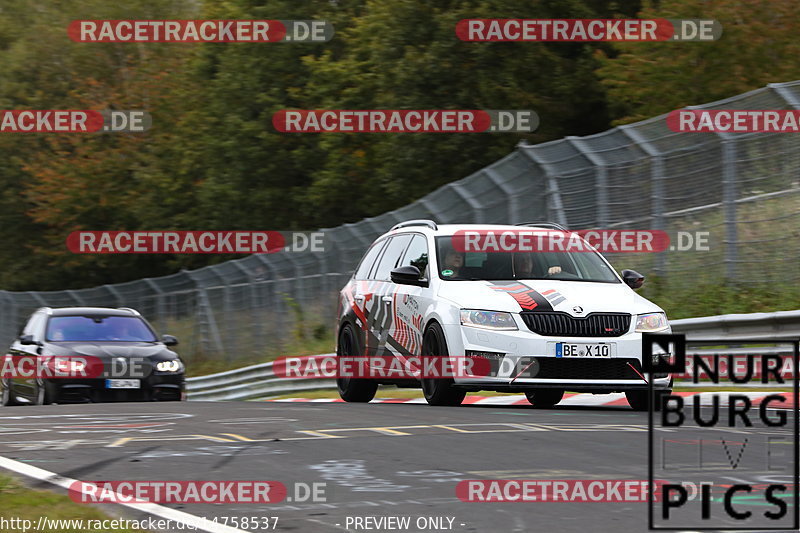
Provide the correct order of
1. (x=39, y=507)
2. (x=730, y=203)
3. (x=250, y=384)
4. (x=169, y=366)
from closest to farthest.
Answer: (x=39, y=507) < (x=730, y=203) < (x=169, y=366) < (x=250, y=384)

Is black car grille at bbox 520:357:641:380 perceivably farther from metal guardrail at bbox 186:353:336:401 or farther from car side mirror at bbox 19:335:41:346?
metal guardrail at bbox 186:353:336:401

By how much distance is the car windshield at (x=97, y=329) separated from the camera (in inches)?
707

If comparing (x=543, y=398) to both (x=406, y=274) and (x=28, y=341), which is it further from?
(x=28, y=341)

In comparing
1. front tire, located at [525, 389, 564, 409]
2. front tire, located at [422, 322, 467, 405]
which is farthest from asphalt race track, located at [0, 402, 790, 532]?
front tire, located at [525, 389, 564, 409]

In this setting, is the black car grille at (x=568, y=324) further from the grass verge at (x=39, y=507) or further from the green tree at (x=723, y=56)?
the green tree at (x=723, y=56)

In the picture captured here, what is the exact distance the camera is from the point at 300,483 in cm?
737

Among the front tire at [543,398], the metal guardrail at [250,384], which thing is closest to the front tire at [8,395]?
the metal guardrail at [250,384]

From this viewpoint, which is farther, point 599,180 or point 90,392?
point 599,180

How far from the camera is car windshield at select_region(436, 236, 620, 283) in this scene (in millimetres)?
12906

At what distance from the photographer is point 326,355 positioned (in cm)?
2089

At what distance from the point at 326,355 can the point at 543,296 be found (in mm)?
9230

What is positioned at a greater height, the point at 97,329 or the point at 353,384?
the point at 97,329

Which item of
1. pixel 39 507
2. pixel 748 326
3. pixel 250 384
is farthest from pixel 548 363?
pixel 250 384

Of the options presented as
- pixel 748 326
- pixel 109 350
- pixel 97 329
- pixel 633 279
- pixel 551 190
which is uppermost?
pixel 551 190
